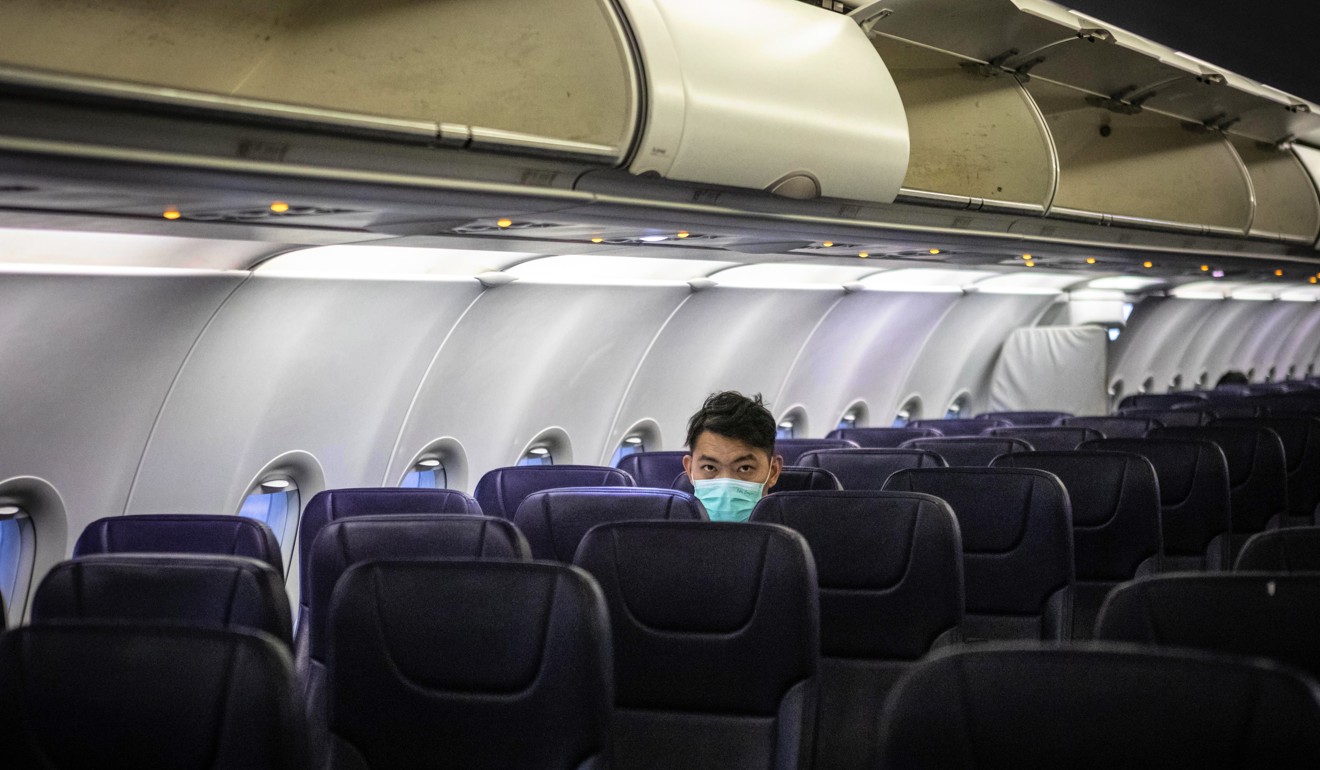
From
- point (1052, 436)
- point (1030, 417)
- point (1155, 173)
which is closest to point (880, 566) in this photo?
point (1052, 436)

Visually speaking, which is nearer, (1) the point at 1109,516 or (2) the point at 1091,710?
(2) the point at 1091,710

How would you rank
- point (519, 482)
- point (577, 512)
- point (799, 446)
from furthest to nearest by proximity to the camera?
1. point (799, 446)
2. point (519, 482)
3. point (577, 512)

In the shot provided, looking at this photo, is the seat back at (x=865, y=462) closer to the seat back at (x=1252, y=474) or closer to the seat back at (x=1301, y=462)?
the seat back at (x=1252, y=474)

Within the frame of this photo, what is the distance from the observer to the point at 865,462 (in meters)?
6.33

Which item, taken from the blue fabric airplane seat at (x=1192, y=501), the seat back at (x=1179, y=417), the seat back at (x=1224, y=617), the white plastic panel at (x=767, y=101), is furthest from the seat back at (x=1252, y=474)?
the seat back at (x=1224, y=617)

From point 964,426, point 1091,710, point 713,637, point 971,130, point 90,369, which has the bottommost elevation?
point 964,426

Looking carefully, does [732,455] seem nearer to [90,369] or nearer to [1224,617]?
[1224,617]

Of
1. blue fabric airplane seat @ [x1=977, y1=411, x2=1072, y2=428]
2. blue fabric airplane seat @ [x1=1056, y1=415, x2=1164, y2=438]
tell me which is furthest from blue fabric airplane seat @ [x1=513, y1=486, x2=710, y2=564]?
blue fabric airplane seat @ [x1=977, y1=411, x2=1072, y2=428]

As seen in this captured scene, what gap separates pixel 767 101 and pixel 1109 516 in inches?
88.0

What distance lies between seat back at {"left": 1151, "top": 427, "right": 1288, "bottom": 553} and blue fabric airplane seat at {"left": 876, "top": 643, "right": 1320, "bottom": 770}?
569 cm

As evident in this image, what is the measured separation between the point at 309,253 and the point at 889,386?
9598 mm

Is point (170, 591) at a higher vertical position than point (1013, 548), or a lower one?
higher

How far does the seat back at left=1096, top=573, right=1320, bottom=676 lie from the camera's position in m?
2.68

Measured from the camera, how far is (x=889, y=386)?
49.4 feet
